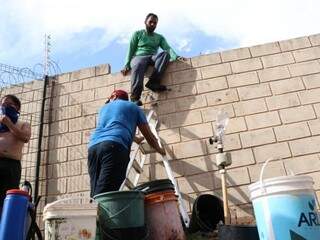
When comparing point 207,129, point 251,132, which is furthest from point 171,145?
point 251,132

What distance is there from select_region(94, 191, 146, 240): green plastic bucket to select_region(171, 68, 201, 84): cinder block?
222 cm

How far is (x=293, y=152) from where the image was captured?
12.6ft

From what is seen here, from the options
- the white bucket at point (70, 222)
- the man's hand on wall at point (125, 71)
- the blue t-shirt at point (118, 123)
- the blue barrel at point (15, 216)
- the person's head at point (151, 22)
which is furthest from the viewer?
the person's head at point (151, 22)

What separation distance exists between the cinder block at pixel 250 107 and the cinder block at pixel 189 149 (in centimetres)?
52

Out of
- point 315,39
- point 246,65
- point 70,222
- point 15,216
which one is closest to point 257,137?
point 246,65

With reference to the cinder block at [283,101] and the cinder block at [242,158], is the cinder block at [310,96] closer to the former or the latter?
the cinder block at [283,101]

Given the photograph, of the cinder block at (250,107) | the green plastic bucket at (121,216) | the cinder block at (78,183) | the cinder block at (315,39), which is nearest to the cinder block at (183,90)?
the cinder block at (250,107)

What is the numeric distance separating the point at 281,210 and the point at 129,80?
2842 millimetres

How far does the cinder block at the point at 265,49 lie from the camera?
4426 millimetres

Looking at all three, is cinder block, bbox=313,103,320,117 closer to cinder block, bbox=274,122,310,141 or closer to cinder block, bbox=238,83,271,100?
cinder block, bbox=274,122,310,141

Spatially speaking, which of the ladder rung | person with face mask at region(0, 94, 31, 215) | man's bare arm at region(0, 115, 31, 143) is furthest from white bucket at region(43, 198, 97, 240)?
the ladder rung

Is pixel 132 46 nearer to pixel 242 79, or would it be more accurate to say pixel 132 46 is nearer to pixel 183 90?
pixel 183 90

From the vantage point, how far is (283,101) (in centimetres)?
411

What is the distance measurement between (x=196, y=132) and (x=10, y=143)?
1841 mm
